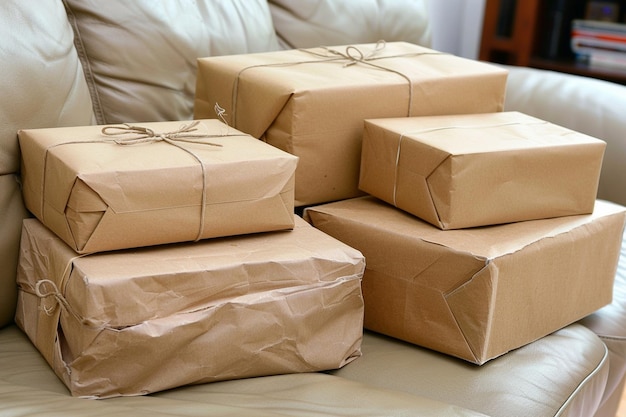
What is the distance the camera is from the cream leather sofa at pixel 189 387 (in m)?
0.92

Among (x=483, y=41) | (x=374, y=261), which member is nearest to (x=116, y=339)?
(x=374, y=261)

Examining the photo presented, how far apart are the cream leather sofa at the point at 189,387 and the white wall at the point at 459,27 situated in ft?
3.84

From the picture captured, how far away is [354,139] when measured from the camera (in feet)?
4.08

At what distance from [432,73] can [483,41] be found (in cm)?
137

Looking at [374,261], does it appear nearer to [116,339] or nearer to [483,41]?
[116,339]

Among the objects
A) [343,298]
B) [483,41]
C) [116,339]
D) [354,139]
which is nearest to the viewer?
[116,339]

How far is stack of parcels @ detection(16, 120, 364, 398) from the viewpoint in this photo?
2.94 feet

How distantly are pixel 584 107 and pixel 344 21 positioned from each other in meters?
0.53

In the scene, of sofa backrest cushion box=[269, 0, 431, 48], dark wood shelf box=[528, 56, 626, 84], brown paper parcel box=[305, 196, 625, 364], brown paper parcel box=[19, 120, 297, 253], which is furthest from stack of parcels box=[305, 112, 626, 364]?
dark wood shelf box=[528, 56, 626, 84]

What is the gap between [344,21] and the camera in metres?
1.68

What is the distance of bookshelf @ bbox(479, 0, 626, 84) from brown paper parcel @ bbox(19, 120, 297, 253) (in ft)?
5.60

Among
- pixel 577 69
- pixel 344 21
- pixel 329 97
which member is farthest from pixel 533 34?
pixel 329 97

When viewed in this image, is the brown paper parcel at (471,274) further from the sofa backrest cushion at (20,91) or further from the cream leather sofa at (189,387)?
the sofa backrest cushion at (20,91)

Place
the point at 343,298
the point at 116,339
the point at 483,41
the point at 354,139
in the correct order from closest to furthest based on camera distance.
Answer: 1. the point at 116,339
2. the point at 343,298
3. the point at 354,139
4. the point at 483,41
